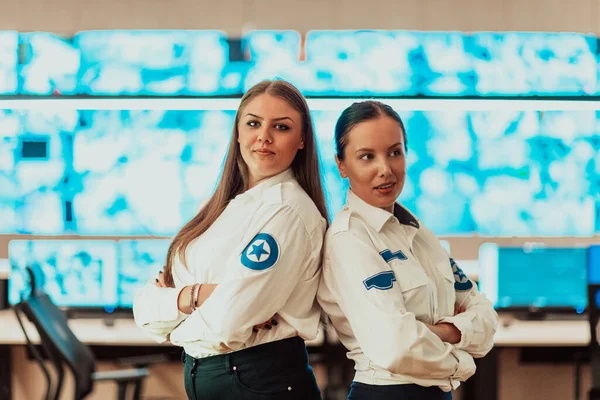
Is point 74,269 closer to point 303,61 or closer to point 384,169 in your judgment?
point 303,61

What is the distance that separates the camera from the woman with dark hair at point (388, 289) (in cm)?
163

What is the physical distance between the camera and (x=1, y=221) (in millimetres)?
5621

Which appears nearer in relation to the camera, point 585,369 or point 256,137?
point 256,137

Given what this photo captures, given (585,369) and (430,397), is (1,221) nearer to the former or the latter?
(585,369)

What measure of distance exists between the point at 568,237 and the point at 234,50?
9.09ft

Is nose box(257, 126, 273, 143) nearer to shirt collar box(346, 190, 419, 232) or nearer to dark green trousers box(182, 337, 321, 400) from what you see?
shirt collar box(346, 190, 419, 232)

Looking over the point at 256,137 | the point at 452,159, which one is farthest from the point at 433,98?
the point at 256,137

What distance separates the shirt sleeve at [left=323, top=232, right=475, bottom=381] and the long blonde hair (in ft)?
0.76

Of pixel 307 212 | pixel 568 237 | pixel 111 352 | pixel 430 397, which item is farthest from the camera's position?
pixel 568 237

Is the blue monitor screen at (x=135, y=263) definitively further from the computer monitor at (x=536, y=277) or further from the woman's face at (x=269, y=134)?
the woman's face at (x=269, y=134)

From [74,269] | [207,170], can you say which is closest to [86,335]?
[74,269]

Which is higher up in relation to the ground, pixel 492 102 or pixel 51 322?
pixel 492 102

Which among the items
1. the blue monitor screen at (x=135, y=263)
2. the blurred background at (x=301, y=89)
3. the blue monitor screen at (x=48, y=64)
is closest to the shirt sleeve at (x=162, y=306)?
the blue monitor screen at (x=135, y=263)

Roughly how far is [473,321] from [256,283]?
1.64ft
